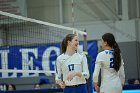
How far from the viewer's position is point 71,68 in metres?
5.21

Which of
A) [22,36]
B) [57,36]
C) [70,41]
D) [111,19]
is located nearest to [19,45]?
[22,36]

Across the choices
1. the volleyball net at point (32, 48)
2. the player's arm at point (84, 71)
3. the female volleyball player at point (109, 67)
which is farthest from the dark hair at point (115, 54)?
the volleyball net at point (32, 48)

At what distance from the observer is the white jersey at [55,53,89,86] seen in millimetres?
5191

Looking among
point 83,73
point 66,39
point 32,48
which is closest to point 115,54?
point 83,73

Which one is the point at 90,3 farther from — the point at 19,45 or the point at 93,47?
the point at 19,45

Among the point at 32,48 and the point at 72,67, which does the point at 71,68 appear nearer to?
the point at 72,67

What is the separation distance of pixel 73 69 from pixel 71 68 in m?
0.03

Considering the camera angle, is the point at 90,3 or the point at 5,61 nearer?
the point at 5,61

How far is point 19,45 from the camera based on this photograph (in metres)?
12.2

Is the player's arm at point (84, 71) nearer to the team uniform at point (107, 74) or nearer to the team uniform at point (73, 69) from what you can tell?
the team uniform at point (73, 69)

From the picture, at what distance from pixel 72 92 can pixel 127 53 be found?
7.41 m

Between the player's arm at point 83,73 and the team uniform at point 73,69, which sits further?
the team uniform at point 73,69

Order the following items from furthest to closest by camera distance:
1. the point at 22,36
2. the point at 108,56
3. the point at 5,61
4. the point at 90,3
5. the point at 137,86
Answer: the point at 90,3 < the point at 22,36 < the point at 5,61 < the point at 137,86 < the point at 108,56

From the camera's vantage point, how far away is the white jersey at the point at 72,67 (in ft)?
17.0
